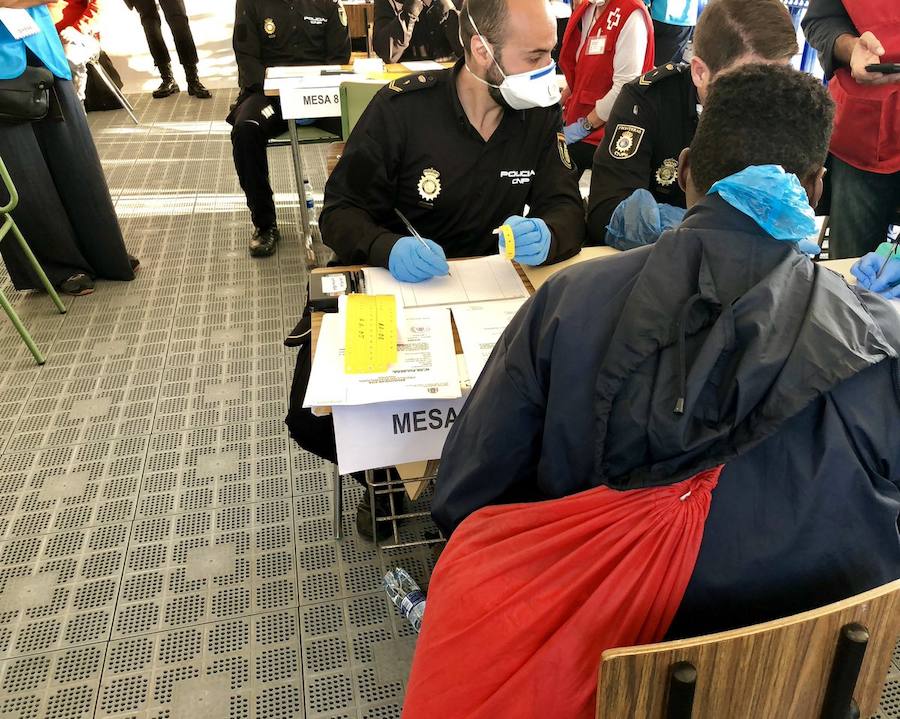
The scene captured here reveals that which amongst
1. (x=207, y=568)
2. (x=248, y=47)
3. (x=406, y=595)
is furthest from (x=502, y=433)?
(x=248, y=47)

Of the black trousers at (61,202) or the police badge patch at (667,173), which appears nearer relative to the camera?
the police badge patch at (667,173)

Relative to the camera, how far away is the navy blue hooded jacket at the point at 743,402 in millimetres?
661

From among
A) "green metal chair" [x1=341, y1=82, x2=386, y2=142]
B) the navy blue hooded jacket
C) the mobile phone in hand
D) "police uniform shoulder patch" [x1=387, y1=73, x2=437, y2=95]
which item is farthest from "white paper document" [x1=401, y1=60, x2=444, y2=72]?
the navy blue hooded jacket

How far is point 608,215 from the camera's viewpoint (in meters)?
1.79

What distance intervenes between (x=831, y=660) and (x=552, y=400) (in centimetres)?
38

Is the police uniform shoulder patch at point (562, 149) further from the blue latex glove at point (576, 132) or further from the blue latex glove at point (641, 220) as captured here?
the blue latex glove at point (576, 132)

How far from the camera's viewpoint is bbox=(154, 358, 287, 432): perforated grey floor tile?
216cm

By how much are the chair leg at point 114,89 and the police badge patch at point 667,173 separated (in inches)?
169

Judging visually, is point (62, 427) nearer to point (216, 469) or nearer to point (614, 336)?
point (216, 469)

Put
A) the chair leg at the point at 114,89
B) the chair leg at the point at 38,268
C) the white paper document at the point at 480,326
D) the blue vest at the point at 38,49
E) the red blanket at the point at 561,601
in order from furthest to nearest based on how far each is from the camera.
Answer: the chair leg at the point at 114,89 → the chair leg at the point at 38,268 → the blue vest at the point at 38,49 → the white paper document at the point at 480,326 → the red blanket at the point at 561,601

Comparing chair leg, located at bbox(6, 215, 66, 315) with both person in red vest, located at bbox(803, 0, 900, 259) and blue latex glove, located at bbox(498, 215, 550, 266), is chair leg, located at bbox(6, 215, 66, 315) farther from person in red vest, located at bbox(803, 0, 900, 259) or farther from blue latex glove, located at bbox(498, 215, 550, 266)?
person in red vest, located at bbox(803, 0, 900, 259)

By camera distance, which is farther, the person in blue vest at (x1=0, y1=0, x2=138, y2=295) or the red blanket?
the person in blue vest at (x1=0, y1=0, x2=138, y2=295)

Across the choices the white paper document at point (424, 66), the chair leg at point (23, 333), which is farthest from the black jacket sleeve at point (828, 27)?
the chair leg at point (23, 333)

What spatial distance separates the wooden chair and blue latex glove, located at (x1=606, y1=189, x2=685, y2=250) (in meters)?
1.07
